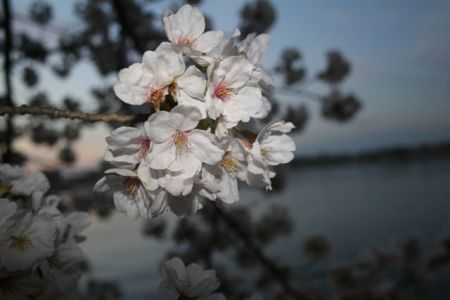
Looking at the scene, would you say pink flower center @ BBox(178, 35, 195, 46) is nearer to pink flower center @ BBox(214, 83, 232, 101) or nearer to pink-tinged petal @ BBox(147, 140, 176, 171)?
pink flower center @ BBox(214, 83, 232, 101)

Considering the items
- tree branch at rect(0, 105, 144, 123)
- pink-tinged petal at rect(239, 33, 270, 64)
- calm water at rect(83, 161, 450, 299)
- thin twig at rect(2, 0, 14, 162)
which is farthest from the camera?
calm water at rect(83, 161, 450, 299)

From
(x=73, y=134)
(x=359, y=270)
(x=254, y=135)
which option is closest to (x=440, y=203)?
(x=359, y=270)

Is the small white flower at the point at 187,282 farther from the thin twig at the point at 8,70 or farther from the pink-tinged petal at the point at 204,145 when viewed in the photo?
the thin twig at the point at 8,70

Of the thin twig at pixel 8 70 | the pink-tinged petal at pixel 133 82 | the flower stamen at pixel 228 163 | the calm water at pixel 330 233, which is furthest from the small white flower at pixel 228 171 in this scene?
the calm water at pixel 330 233

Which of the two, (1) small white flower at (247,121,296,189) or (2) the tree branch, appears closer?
(2) the tree branch

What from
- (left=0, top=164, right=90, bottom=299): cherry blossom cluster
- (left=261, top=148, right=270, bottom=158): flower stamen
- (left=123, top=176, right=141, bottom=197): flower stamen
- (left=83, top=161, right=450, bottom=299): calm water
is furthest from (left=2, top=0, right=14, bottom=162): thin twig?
(left=83, top=161, right=450, bottom=299): calm water

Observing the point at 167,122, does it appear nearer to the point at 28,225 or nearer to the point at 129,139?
the point at 129,139
